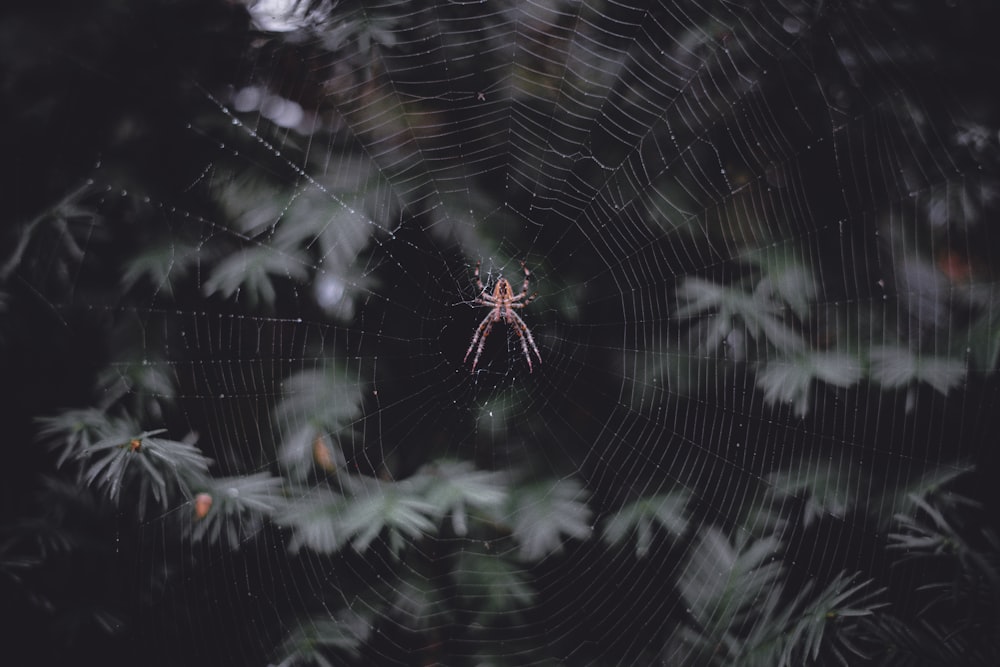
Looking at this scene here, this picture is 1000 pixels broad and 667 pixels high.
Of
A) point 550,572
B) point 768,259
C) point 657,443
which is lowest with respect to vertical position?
point 550,572

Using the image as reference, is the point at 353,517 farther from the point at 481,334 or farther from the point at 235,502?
the point at 481,334

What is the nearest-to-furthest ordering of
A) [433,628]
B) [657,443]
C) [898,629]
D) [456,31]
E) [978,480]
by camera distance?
1. [898,629]
2. [978,480]
3. [456,31]
4. [433,628]
5. [657,443]

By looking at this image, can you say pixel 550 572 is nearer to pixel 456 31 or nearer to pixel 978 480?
pixel 978 480

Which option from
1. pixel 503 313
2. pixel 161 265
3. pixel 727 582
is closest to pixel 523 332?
pixel 503 313

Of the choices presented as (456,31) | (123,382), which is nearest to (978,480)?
(456,31)

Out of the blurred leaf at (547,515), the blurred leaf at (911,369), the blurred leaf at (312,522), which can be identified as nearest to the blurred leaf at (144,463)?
the blurred leaf at (312,522)
